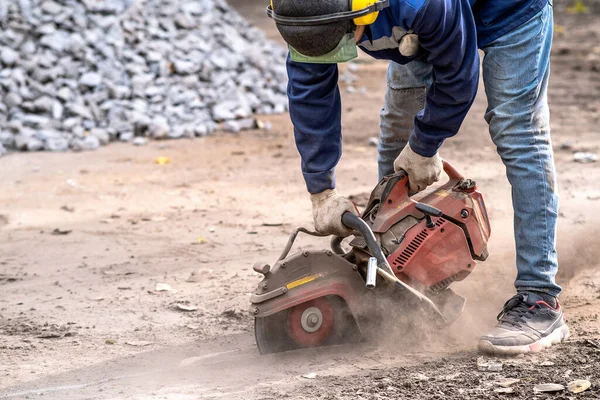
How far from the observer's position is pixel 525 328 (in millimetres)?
3363

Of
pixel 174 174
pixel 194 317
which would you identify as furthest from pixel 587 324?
pixel 174 174

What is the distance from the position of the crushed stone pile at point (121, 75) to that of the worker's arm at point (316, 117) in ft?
14.4

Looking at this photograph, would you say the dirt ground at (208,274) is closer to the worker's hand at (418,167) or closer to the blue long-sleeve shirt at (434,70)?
the worker's hand at (418,167)

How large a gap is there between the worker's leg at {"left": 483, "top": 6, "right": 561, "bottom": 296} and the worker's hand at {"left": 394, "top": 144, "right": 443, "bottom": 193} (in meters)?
0.27

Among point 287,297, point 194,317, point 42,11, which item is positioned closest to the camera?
point 287,297

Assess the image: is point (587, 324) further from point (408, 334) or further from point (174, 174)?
point (174, 174)

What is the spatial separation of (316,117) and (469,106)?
1.93 feet

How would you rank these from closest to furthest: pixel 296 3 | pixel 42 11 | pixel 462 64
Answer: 1. pixel 296 3
2. pixel 462 64
3. pixel 42 11

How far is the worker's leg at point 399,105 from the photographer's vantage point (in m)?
3.62

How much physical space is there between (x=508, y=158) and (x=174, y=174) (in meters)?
3.68

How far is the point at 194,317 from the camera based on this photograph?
3.93 m

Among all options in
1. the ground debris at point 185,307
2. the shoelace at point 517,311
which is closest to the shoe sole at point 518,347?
the shoelace at point 517,311

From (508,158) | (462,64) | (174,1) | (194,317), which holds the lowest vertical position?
(194,317)

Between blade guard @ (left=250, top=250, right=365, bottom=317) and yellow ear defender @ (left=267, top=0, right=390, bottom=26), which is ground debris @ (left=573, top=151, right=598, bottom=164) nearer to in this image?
blade guard @ (left=250, top=250, right=365, bottom=317)
